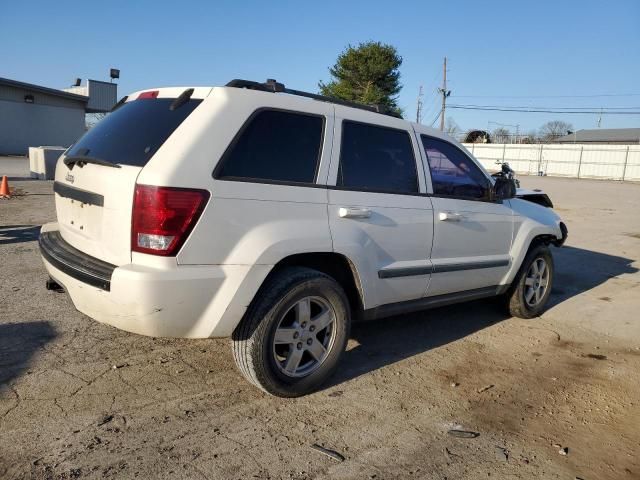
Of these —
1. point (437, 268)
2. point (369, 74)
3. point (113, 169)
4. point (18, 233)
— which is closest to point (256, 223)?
point (113, 169)

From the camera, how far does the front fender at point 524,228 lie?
5.02 meters

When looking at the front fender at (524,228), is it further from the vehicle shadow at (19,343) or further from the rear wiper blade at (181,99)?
the vehicle shadow at (19,343)

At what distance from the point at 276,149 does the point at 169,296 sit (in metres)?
1.11

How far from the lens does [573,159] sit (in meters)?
45.8

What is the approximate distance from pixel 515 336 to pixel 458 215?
147 centimetres

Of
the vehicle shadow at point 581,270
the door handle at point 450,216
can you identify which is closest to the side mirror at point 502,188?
the door handle at point 450,216

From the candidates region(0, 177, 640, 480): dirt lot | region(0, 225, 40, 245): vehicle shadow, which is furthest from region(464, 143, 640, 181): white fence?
region(0, 177, 640, 480): dirt lot

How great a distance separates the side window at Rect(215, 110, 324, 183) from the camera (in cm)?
305

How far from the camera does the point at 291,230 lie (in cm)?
315

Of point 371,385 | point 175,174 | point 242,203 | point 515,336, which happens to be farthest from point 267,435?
point 515,336

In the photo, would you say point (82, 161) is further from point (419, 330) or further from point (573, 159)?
point (573, 159)

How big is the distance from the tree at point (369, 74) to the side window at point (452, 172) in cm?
3808

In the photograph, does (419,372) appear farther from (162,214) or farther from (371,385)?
(162,214)

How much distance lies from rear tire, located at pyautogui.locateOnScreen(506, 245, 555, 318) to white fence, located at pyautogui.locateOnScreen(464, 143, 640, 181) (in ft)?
123
